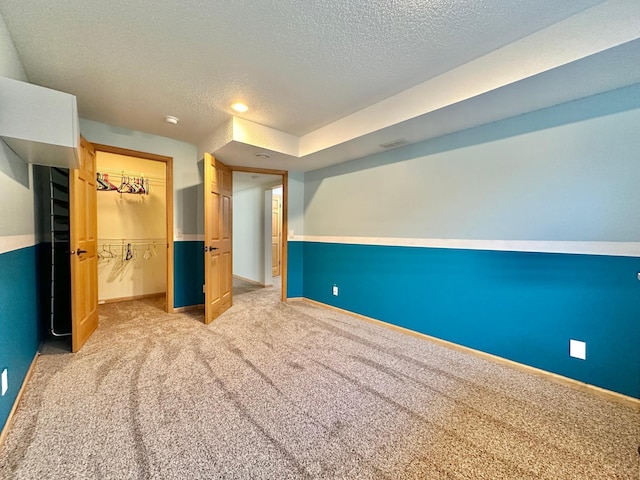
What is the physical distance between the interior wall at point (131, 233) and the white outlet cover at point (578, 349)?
5409 mm

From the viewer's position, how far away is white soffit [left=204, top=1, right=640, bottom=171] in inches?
57.7

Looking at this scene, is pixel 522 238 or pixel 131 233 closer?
pixel 522 238

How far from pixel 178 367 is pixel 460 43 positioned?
10.5 ft

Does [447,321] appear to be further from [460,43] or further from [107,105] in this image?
[107,105]

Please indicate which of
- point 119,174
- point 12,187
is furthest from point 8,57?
point 119,174

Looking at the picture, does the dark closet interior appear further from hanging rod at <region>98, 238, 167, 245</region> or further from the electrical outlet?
hanging rod at <region>98, 238, 167, 245</region>

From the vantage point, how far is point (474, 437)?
1469 mm

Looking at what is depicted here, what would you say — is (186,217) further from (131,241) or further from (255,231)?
(255,231)

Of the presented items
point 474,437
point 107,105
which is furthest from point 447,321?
point 107,105

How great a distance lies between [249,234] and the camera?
5.91 m

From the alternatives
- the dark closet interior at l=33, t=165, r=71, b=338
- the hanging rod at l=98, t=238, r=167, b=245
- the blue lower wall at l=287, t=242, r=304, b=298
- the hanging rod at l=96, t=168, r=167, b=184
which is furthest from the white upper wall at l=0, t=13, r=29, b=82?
the blue lower wall at l=287, t=242, r=304, b=298

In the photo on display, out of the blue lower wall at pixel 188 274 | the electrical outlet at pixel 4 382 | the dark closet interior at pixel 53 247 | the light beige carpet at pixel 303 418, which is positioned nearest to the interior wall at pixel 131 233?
the blue lower wall at pixel 188 274

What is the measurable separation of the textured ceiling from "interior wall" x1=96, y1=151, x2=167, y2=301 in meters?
1.96

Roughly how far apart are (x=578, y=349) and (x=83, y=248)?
4.42 m
